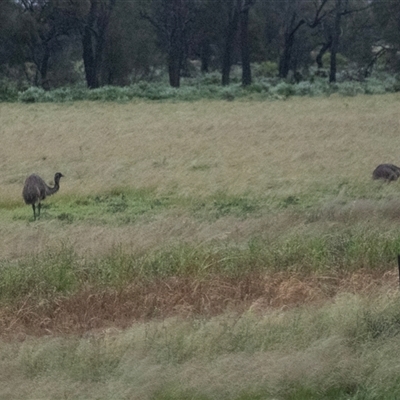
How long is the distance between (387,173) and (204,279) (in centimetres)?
713

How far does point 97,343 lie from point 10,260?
3.52 metres

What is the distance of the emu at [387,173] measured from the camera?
1584cm

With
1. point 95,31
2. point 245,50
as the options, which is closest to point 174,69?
point 245,50

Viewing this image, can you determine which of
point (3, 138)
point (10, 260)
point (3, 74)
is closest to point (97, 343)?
point (10, 260)

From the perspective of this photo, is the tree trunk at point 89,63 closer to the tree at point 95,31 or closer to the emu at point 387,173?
the tree at point 95,31

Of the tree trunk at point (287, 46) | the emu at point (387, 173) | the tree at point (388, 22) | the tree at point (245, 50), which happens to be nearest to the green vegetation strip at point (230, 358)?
the emu at point (387, 173)

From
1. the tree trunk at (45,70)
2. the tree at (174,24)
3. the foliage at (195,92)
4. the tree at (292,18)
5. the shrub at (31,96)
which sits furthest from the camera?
the tree trunk at (45,70)

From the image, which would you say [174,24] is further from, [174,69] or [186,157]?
[186,157]

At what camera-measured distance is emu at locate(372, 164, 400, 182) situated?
15842 millimetres

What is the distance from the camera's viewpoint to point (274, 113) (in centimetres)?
2847

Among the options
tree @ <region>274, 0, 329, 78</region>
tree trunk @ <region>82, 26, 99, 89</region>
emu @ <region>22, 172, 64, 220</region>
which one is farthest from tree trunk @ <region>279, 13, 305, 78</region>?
emu @ <region>22, 172, 64, 220</region>

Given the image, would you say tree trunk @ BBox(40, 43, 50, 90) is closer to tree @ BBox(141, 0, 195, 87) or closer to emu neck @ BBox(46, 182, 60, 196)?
tree @ BBox(141, 0, 195, 87)

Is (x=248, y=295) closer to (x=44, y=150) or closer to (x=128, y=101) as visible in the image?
(x=44, y=150)

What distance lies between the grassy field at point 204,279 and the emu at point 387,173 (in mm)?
171
